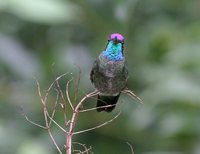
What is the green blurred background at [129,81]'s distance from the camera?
13.6ft

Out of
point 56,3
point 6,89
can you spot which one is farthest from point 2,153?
point 56,3

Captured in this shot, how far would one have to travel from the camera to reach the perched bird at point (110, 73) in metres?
2.42

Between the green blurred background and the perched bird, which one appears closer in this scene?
the perched bird

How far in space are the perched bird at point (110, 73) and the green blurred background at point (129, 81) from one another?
1372 millimetres

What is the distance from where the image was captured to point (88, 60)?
4.47 metres

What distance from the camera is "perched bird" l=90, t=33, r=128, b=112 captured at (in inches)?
95.2

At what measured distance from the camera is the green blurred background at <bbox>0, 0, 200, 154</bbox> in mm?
4145

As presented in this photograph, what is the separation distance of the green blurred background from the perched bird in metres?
1.37

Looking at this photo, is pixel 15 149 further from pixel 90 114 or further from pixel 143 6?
pixel 143 6

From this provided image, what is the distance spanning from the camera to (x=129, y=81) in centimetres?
432

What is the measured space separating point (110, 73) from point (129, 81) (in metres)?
1.82

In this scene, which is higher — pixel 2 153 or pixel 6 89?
pixel 6 89

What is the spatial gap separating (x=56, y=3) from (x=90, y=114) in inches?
27.6

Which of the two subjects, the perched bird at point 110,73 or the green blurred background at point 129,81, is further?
the green blurred background at point 129,81
